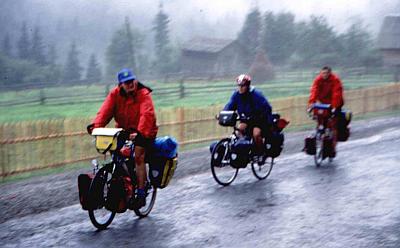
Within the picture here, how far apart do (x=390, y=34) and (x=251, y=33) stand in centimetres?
1254

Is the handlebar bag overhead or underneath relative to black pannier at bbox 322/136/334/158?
overhead

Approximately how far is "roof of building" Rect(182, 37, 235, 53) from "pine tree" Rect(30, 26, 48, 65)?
1383 centimetres

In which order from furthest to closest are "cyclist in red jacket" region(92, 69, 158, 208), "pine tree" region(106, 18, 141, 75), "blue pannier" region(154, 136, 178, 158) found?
1. "pine tree" region(106, 18, 141, 75)
2. "blue pannier" region(154, 136, 178, 158)
3. "cyclist in red jacket" region(92, 69, 158, 208)

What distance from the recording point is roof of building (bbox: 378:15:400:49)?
53.5 m

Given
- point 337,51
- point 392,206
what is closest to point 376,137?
point 392,206

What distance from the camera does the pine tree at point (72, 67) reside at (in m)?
44.4

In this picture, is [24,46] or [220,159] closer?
[220,159]

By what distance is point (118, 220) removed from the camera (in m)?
7.68

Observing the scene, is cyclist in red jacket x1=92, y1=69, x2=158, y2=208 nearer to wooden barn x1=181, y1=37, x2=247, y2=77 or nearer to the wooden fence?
the wooden fence

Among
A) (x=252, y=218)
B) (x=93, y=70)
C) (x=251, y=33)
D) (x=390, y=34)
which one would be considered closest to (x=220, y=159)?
(x=252, y=218)

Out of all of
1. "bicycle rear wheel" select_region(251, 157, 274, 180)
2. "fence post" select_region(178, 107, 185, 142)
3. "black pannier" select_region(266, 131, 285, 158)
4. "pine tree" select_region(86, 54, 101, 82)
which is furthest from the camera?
"pine tree" select_region(86, 54, 101, 82)

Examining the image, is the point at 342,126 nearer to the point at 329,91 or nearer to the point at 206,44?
the point at 329,91

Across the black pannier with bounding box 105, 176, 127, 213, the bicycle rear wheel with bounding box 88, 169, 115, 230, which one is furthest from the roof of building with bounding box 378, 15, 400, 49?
the bicycle rear wheel with bounding box 88, 169, 115, 230

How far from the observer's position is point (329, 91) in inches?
489
